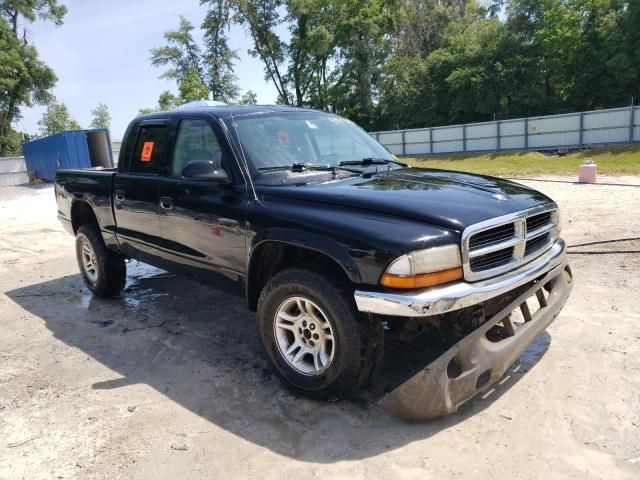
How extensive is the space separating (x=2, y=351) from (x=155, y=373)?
1.70 meters

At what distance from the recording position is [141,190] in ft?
15.2

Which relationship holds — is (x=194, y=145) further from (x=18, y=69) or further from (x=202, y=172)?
(x=18, y=69)

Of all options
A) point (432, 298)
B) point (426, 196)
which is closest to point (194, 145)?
point (426, 196)

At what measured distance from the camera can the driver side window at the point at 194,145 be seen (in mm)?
3971

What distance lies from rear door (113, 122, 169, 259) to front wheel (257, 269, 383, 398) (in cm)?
168

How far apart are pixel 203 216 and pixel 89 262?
106 inches

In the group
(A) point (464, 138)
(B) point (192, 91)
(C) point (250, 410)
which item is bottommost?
(C) point (250, 410)

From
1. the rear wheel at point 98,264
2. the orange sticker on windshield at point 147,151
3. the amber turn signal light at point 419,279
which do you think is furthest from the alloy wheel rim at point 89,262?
the amber turn signal light at point 419,279

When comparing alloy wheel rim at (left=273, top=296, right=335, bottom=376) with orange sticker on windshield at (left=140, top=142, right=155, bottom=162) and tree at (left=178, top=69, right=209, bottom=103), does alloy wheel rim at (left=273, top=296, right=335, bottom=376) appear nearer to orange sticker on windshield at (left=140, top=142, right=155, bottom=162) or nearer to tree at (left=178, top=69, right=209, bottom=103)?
orange sticker on windshield at (left=140, top=142, right=155, bottom=162)

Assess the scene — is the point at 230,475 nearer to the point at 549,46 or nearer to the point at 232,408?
the point at 232,408

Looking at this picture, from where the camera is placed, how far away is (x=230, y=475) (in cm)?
269

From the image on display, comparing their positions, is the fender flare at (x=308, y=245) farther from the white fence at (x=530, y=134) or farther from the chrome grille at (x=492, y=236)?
the white fence at (x=530, y=134)

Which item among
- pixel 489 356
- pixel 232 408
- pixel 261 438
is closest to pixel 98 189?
pixel 232 408

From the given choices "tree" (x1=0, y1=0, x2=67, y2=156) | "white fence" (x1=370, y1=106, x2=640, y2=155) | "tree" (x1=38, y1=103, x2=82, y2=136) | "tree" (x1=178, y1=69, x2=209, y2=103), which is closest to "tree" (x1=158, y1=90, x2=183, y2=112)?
"tree" (x1=178, y1=69, x2=209, y2=103)
